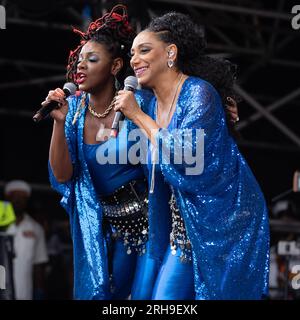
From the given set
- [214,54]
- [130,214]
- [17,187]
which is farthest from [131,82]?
[214,54]

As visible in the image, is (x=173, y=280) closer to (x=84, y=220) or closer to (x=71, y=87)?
(x=84, y=220)

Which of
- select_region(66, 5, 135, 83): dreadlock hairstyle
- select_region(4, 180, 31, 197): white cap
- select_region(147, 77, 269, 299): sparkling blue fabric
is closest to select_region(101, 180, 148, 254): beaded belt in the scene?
select_region(147, 77, 269, 299): sparkling blue fabric

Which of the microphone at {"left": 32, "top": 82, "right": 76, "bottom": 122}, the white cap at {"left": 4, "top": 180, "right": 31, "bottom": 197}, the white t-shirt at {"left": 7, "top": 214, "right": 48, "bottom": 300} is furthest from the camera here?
the white cap at {"left": 4, "top": 180, "right": 31, "bottom": 197}

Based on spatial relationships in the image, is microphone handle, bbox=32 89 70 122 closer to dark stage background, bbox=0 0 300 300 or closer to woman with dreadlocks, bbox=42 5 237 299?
woman with dreadlocks, bbox=42 5 237 299

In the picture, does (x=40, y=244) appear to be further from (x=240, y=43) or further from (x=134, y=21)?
(x=240, y=43)

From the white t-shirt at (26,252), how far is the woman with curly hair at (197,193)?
3.50 metres

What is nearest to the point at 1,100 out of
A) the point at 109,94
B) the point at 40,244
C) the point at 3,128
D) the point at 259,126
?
the point at 3,128

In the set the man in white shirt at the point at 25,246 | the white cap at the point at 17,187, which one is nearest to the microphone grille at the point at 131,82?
the man in white shirt at the point at 25,246

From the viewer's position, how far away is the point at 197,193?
3328 millimetres

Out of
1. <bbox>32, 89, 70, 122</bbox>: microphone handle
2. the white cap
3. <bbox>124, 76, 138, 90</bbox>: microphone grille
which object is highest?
the white cap

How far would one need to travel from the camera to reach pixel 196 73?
3605 millimetres

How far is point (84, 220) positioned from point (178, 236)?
1.71 feet

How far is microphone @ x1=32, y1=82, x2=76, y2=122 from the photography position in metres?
3.42

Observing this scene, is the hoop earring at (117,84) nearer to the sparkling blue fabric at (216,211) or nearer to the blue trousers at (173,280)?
the sparkling blue fabric at (216,211)
